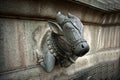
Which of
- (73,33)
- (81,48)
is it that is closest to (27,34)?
(73,33)

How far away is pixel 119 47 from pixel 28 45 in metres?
2.65

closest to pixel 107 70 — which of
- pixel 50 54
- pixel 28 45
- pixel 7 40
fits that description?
pixel 50 54

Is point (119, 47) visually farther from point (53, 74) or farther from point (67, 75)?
point (53, 74)

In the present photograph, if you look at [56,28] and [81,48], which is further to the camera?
[56,28]

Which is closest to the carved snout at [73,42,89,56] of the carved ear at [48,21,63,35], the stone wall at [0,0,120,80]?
the carved ear at [48,21,63,35]

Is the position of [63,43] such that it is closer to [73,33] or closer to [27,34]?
[73,33]

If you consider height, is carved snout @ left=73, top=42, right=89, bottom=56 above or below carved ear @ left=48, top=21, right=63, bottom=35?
below

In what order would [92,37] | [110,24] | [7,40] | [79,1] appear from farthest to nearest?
[110,24] → [92,37] → [79,1] → [7,40]

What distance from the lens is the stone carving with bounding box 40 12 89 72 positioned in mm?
1720

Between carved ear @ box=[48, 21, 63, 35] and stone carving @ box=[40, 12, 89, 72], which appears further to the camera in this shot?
carved ear @ box=[48, 21, 63, 35]

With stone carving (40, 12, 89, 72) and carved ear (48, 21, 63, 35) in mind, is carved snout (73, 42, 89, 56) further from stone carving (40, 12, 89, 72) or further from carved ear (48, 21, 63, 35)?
carved ear (48, 21, 63, 35)

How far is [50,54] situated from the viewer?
2.00 m

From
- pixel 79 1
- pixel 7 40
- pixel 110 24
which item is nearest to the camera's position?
pixel 7 40

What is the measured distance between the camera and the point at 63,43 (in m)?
1.90
